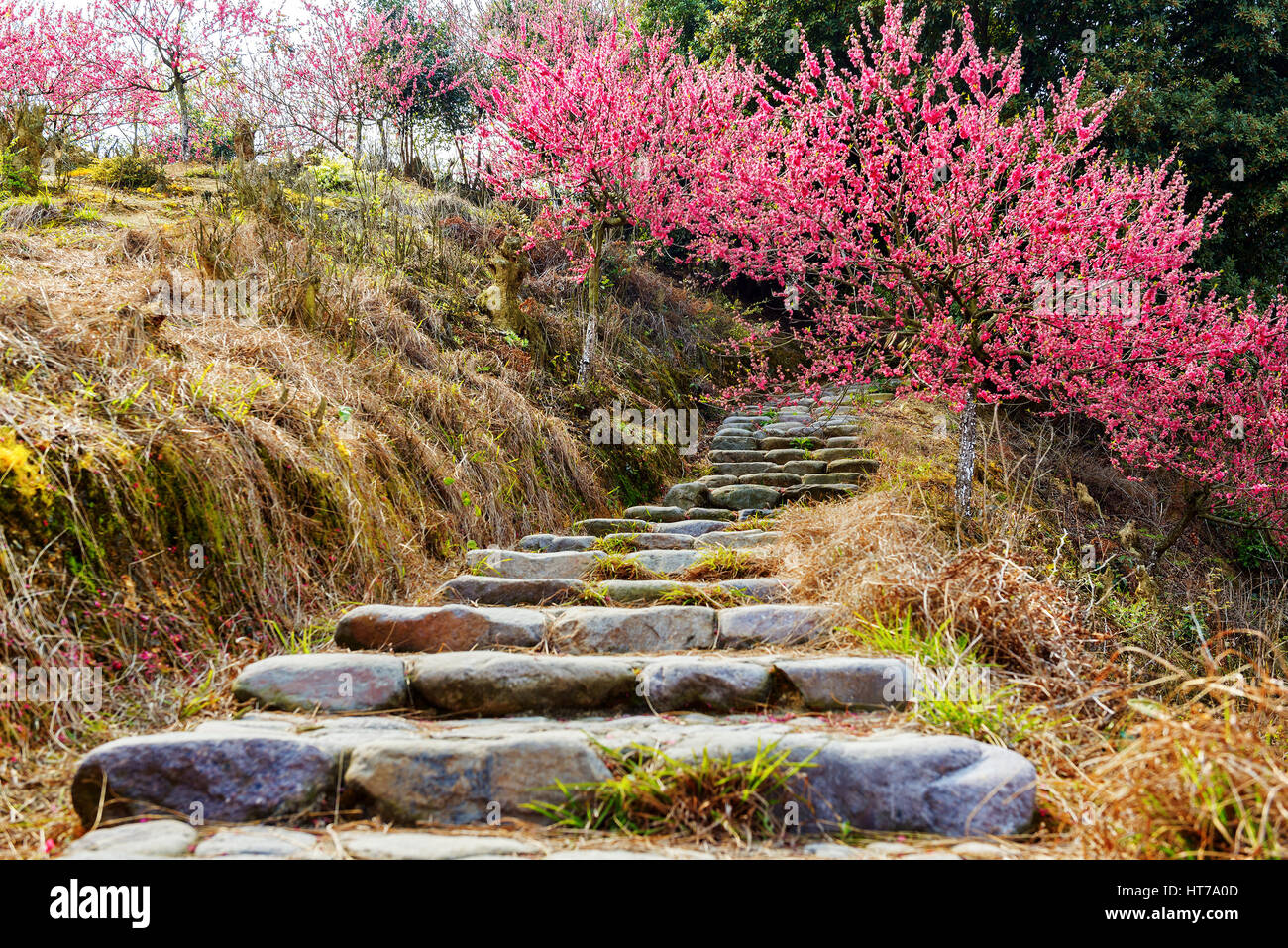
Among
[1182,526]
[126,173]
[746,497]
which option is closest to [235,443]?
[746,497]

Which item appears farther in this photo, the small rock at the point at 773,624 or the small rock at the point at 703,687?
the small rock at the point at 773,624

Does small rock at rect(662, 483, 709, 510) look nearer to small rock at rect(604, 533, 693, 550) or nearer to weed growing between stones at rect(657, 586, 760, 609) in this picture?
small rock at rect(604, 533, 693, 550)

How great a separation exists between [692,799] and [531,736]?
1.50 feet

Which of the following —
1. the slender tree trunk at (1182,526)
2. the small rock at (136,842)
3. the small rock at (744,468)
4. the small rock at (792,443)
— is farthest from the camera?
the small rock at (792,443)

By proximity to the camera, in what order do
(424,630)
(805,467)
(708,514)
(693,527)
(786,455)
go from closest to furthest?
(424,630)
(693,527)
(708,514)
(805,467)
(786,455)

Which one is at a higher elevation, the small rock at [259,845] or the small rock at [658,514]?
the small rock at [658,514]

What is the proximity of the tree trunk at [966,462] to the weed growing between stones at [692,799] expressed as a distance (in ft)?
8.58

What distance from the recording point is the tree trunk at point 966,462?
4.00 meters

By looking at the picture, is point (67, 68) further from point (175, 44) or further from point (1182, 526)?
point (1182, 526)

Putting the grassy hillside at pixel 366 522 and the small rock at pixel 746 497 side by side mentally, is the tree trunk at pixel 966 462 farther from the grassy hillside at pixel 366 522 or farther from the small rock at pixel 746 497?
the small rock at pixel 746 497

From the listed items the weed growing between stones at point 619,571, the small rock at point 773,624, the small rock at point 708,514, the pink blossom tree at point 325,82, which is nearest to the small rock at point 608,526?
the small rock at point 708,514

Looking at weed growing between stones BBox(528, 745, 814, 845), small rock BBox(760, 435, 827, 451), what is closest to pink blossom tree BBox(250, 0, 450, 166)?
small rock BBox(760, 435, 827, 451)

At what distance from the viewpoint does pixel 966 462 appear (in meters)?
4.13

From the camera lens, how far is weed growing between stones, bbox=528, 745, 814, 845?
167 centimetres
